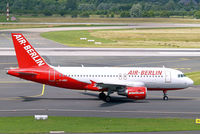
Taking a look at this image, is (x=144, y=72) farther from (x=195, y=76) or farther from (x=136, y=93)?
(x=195, y=76)

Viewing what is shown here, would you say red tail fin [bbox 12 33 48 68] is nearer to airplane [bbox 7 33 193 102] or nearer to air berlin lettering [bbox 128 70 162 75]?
airplane [bbox 7 33 193 102]

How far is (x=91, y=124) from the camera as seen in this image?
3128cm

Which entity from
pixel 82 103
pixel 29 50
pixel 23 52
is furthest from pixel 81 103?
pixel 23 52

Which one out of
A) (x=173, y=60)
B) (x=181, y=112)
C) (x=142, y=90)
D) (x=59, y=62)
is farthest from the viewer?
(x=173, y=60)

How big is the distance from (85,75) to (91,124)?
35.3 feet

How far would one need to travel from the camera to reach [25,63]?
41.2 m

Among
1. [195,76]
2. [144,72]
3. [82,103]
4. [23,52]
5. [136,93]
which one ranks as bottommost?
[82,103]

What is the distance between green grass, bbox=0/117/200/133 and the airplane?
7.84 metres

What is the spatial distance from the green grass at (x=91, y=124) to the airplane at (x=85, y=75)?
7838 millimetres

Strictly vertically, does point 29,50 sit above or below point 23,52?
above

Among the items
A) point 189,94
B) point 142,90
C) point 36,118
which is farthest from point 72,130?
point 189,94

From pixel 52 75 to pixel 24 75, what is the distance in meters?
3.01

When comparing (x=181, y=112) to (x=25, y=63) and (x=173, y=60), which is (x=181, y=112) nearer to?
(x=25, y=63)

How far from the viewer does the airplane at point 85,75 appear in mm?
40781
